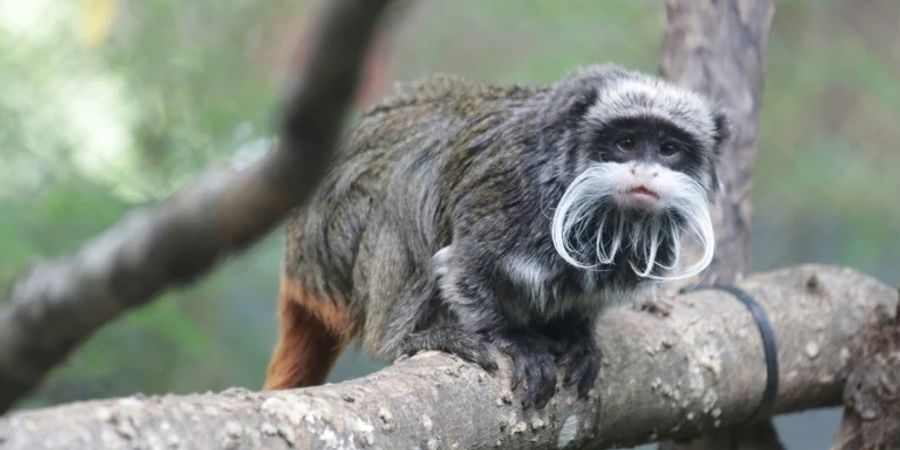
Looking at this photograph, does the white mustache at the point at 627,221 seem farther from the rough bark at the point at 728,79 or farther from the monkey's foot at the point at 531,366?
the rough bark at the point at 728,79

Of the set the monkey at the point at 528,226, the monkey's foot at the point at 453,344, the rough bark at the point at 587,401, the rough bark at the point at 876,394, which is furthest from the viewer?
the rough bark at the point at 876,394

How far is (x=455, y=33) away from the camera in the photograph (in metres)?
5.87

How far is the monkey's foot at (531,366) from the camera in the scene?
2.67 meters

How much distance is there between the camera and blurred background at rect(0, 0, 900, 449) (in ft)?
14.6

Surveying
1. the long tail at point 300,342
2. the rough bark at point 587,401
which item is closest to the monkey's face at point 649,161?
the rough bark at point 587,401

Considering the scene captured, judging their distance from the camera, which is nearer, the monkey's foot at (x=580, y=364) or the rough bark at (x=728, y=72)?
the monkey's foot at (x=580, y=364)

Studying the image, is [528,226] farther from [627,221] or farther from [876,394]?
[876,394]

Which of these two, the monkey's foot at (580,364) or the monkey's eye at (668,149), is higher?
the monkey's eye at (668,149)

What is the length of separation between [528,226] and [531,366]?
1.24ft

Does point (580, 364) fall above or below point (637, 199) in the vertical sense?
below

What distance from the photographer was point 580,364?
9.39 feet

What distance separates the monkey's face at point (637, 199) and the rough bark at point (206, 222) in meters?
2.00

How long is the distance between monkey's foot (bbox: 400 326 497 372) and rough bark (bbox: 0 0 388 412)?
1877 millimetres

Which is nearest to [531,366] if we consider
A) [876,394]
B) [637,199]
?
[637,199]
